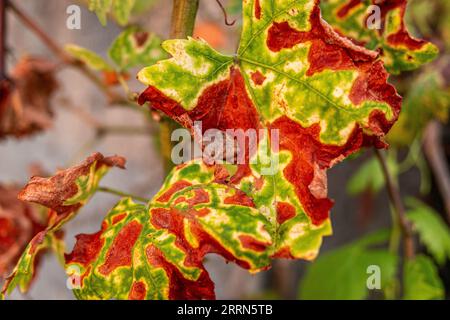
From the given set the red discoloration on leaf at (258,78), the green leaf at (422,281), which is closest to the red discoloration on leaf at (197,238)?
the red discoloration on leaf at (258,78)

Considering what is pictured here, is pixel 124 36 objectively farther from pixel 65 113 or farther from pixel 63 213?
pixel 65 113

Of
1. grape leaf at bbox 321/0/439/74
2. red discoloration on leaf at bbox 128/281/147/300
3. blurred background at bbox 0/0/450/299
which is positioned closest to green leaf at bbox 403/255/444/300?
grape leaf at bbox 321/0/439/74

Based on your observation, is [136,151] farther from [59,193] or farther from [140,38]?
[59,193]

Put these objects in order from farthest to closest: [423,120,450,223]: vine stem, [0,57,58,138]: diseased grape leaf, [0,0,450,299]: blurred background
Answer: [0,0,450,299]: blurred background
[423,120,450,223]: vine stem
[0,57,58,138]: diseased grape leaf

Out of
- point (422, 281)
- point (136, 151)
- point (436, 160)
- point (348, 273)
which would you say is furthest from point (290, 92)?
point (136, 151)

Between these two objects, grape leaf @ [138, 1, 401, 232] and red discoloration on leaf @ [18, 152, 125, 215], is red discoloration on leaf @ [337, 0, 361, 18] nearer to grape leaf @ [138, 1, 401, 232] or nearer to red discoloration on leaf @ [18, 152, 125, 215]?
grape leaf @ [138, 1, 401, 232]
